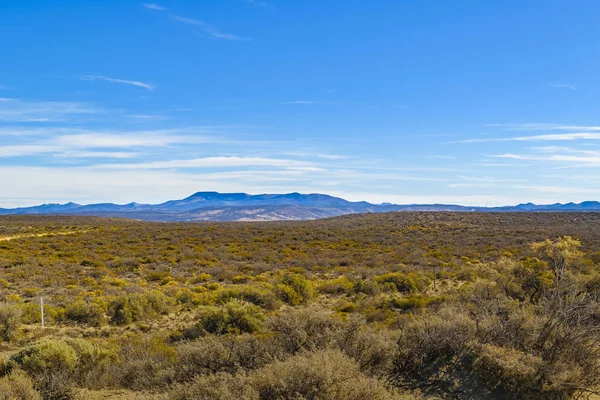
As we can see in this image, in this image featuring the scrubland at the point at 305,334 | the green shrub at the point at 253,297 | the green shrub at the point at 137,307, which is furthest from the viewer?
the green shrub at the point at 253,297

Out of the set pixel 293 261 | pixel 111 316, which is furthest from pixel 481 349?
pixel 293 261

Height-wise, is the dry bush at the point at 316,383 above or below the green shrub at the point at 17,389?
above

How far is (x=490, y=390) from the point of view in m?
6.23

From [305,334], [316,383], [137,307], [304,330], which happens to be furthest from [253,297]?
[316,383]

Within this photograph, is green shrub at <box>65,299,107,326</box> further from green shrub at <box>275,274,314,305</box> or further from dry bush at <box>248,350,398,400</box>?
dry bush at <box>248,350,398,400</box>

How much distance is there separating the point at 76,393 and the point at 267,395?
325cm

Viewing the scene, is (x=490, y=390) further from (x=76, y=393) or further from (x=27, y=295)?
(x=27, y=295)

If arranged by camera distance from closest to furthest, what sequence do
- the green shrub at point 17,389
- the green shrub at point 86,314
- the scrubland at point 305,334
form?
the green shrub at point 17,389, the scrubland at point 305,334, the green shrub at point 86,314

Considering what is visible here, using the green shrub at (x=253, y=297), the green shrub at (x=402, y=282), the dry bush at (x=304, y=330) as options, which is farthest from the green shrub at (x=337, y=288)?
the dry bush at (x=304, y=330)

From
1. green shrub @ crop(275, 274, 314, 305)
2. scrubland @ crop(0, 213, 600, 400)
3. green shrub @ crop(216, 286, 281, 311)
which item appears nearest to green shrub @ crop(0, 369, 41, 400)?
scrubland @ crop(0, 213, 600, 400)

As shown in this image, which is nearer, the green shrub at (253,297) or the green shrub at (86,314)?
the green shrub at (86,314)

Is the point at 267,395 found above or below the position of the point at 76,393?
above

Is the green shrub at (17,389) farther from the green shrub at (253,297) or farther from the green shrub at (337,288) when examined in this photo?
the green shrub at (337,288)

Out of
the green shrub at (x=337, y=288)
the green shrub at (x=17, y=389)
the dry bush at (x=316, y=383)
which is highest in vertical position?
the dry bush at (x=316, y=383)
